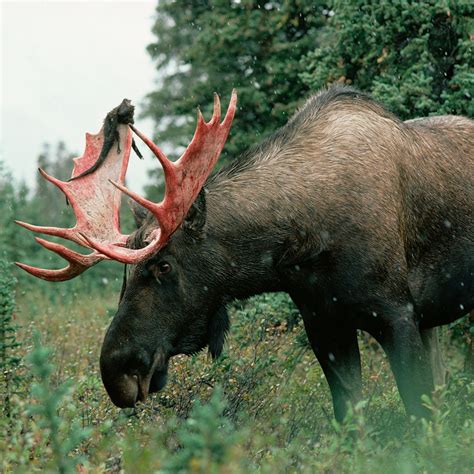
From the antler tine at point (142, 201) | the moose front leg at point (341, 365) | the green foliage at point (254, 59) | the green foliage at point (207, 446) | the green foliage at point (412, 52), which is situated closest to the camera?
the green foliage at point (207, 446)

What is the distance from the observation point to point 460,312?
19.3ft

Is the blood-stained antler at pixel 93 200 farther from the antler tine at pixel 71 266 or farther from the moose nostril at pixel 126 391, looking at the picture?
the moose nostril at pixel 126 391

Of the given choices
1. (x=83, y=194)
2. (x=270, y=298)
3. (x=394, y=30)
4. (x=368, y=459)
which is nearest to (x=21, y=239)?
(x=270, y=298)

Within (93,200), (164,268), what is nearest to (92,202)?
(93,200)

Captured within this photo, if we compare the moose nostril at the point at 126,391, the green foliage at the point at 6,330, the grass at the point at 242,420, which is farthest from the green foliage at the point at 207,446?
the green foliage at the point at 6,330

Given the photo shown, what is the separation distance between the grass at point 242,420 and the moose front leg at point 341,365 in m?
0.13

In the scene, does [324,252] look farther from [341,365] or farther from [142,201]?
[142,201]

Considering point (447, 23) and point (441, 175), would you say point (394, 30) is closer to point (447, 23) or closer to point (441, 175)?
point (447, 23)

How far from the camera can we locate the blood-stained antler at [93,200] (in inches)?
208

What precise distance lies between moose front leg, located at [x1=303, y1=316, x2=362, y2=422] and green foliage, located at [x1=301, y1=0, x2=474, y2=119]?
2.65 m

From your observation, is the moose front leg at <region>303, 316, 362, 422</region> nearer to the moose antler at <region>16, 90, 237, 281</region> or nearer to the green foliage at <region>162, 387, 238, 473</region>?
the moose antler at <region>16, 90, 237, 281</region>

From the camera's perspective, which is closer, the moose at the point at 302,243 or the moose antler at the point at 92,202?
the moose at the point at 302,243

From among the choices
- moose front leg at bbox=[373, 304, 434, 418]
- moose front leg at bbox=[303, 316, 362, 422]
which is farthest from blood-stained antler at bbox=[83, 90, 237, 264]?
moose front leg at bbox=[373, 304, 434, 418]

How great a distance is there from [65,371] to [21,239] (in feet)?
43.0
